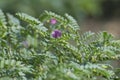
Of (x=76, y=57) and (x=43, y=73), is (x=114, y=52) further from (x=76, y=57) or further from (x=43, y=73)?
(x=43, y=73)

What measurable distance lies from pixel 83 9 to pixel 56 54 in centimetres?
456

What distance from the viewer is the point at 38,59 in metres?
1.94

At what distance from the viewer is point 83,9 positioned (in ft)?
21.4

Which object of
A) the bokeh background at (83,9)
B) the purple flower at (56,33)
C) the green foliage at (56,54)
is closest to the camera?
the green foliage at (56,54)

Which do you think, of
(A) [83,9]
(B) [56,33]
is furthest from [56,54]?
(A) [83,9]

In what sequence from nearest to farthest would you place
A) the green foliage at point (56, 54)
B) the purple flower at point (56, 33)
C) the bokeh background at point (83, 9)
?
the green foliage at point (56, 54)
the purple flower at point (56, 33)
the bokeh background at point (83, 9)

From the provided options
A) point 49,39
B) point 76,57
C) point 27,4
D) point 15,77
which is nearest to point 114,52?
point 76,57

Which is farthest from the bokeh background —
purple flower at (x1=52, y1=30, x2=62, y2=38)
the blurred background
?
purple flower at (x1=52, y1=30, x2=62, y2=38)

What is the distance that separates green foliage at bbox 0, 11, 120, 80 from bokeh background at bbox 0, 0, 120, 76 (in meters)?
2.82

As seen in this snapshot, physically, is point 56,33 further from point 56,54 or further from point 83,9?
point 83,9

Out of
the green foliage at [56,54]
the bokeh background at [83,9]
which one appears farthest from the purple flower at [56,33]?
the bokeh background at [83,9]

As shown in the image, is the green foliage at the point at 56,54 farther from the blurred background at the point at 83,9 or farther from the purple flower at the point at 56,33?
the blurred background at the point at 83,9

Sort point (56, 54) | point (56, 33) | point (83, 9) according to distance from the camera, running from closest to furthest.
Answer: point (56, 54), point (56, 33), point (83, 9)

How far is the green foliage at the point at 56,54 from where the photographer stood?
176 cm
